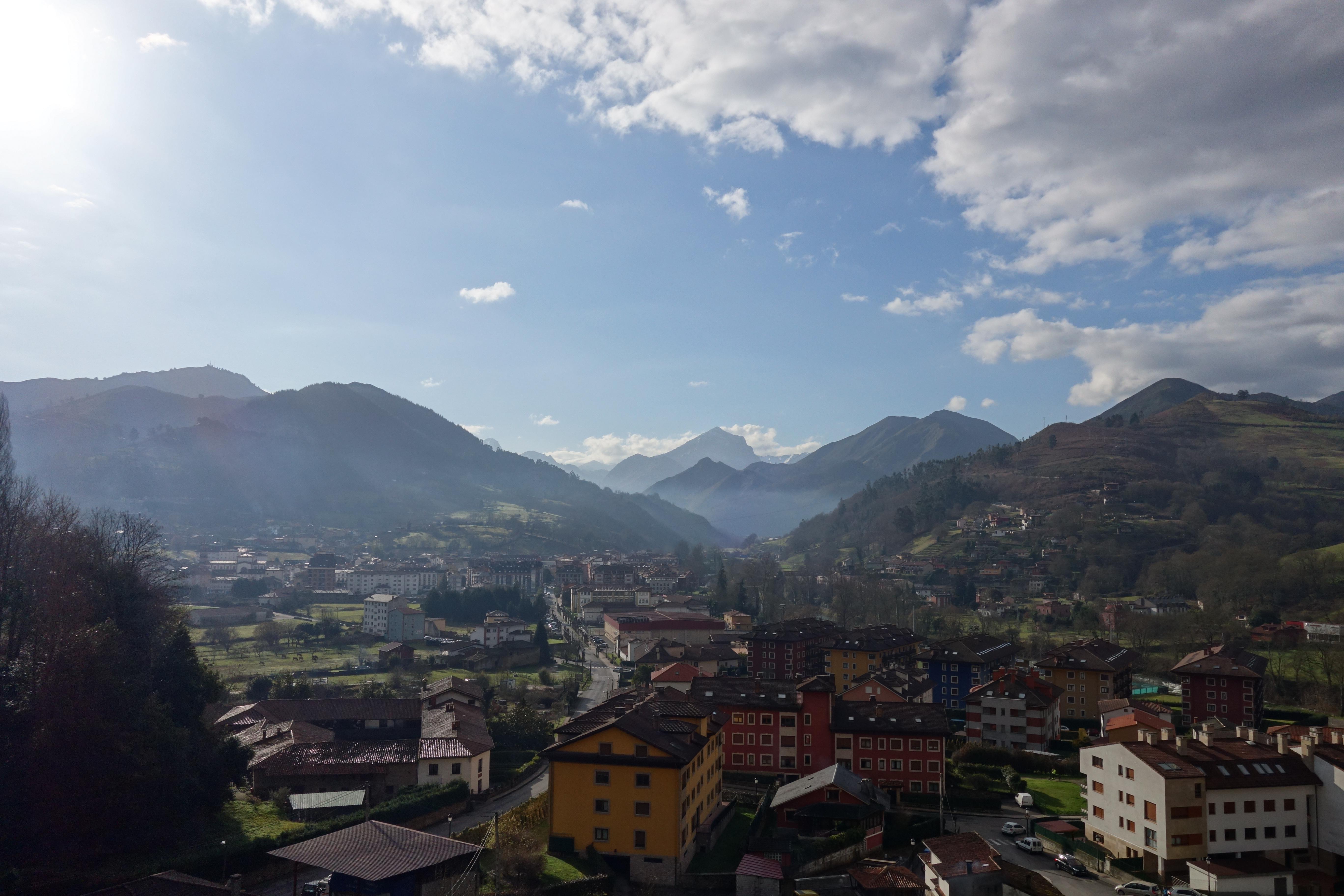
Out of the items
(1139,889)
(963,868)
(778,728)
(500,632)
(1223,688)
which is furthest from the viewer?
(500,632)

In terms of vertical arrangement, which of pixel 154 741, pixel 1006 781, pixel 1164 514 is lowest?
pixel 1006 781

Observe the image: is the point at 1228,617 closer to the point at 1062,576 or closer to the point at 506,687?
the point at 1062,576

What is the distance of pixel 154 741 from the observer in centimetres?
2314

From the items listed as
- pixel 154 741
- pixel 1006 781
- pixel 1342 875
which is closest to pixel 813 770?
pixel 1006 781

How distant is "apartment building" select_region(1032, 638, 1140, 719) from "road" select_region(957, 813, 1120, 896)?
18410mm

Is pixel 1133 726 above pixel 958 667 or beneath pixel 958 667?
above

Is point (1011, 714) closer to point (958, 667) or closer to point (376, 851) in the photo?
point (958, 667)

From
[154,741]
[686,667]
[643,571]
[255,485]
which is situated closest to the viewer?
[154,741]

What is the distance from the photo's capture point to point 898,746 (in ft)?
104

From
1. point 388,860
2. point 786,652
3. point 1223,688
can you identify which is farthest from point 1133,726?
point 388,860

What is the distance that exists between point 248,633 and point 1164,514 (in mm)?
111772

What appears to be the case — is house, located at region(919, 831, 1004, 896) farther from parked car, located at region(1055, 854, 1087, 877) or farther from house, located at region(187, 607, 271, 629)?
house, located at region(187, 607, 271, 629)

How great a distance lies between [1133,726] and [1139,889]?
1128cm

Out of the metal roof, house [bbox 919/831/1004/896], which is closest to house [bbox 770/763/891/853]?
house [bbox 919/831/1004/896]
